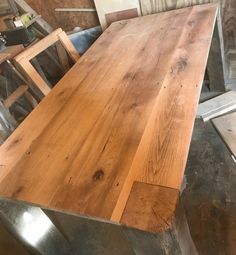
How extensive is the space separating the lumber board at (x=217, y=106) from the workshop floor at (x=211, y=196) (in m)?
0.15

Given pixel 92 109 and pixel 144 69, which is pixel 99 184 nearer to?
pixel 92 109

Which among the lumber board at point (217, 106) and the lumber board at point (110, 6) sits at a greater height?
the lumber board at point (110, 6)

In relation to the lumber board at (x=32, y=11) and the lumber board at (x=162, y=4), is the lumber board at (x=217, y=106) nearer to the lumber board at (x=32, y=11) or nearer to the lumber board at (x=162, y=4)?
the lumber board at (x=162, y=4)

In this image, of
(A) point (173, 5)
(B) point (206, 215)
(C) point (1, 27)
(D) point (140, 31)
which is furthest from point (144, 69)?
(C) point (1, 27)

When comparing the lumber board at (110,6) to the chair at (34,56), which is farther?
the lumber board at (110,6)

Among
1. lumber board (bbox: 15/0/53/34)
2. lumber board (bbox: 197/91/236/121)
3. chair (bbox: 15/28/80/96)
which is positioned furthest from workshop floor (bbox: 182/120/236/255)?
lumber board (bbox: 15/0/53/34)

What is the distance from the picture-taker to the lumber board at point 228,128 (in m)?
1.73

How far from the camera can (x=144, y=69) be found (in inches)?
49.9

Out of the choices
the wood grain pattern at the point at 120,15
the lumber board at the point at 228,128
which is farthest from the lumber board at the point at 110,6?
the lumber board at the point at 228,128

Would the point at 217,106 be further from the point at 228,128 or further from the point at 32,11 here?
the point at 32,11

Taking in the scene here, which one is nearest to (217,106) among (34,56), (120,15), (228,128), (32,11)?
(228,128)

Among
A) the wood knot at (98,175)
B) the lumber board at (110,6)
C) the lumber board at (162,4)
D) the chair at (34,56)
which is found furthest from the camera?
the lumber board at (110,6)

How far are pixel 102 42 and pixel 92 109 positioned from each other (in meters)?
0.77

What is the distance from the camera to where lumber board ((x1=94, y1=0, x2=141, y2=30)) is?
204 cm
